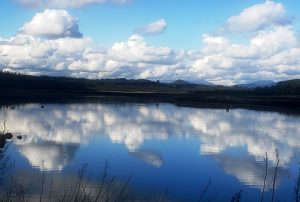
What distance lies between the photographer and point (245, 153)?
947 inches

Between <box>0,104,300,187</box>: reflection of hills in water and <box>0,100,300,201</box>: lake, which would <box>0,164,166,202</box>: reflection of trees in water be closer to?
<box>0,100,300,201</box>: lake

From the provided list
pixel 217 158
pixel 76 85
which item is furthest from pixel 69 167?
pixel 76 85

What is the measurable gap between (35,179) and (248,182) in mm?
7369

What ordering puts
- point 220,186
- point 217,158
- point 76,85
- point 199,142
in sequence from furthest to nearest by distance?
point 76,85, point 199,142, point 217,158, point 220,186

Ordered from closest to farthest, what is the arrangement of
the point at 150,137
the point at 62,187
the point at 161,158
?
the point at 62,187
the point at 161,158
the point at 150,137

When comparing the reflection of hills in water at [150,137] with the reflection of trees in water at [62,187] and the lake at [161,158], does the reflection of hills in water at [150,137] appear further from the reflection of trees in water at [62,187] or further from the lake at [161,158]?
the reflection of trees in water at [62,187]

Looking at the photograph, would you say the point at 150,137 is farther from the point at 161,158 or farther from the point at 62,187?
the point at 62,187

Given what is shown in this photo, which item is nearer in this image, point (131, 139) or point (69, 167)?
point (69, 167)

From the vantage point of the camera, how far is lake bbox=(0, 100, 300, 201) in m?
14.8

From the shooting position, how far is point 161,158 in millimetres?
21141

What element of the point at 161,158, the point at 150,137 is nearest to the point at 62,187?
the point at 161,158

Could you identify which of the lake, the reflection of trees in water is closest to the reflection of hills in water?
the lake

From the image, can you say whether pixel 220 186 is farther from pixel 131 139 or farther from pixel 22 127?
pixel 22 127

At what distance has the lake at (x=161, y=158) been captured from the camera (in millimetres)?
14781
